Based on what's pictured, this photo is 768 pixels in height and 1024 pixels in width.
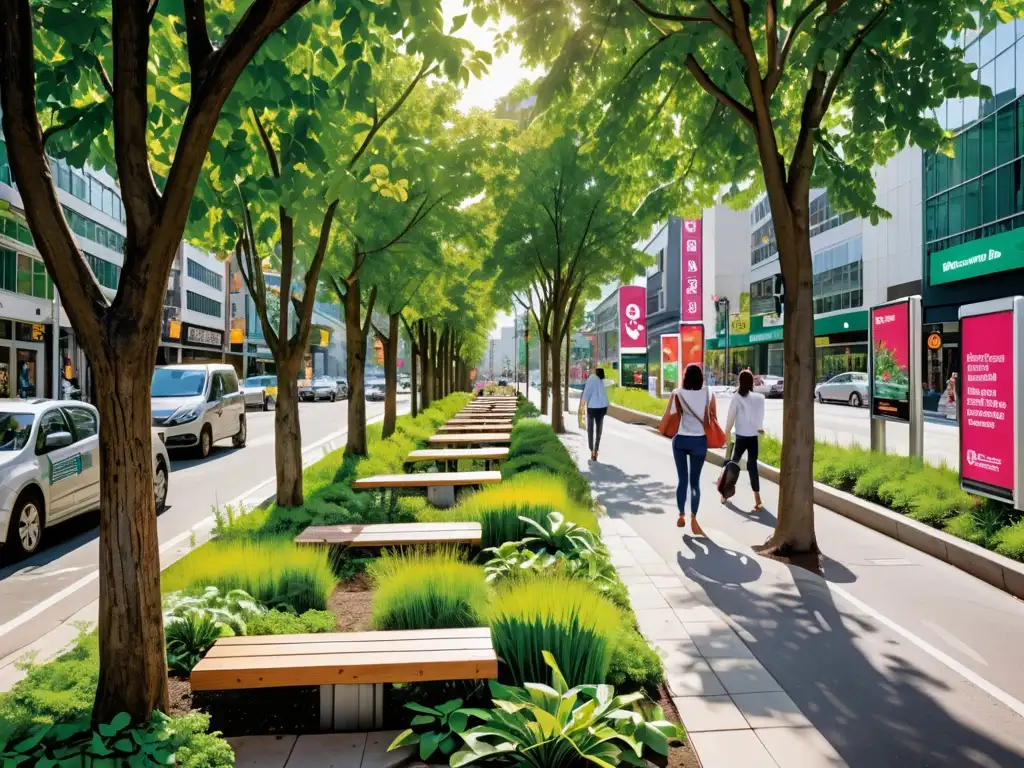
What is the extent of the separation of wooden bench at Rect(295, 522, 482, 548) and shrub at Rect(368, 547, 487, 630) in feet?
4.03

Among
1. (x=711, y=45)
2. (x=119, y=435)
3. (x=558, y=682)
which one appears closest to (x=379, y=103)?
(x=711, y=45)

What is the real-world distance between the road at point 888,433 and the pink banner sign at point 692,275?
3178 cm

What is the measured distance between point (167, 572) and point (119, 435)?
8.84 feet

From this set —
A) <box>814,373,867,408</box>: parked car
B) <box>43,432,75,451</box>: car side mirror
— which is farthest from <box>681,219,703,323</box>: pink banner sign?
<box>43,432,75,451</box>: car side mirror

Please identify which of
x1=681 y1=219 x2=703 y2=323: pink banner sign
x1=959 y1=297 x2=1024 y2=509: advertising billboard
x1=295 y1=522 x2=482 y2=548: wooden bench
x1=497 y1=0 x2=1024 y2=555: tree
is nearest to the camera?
x1=295 y1=522 x2=482 y2=548: wooden bench

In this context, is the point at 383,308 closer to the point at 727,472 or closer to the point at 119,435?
the point at 727,472

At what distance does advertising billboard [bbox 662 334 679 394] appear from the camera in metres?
34.4

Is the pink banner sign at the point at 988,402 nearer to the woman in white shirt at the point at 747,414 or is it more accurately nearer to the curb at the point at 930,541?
the curb at the point at 930,541

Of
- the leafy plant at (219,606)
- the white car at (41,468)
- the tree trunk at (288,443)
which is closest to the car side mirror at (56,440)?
the white car at (41,468)

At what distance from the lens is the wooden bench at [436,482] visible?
8.87 m

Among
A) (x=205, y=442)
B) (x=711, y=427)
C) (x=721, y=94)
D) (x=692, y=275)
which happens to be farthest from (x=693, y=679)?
(x=692, y=275)

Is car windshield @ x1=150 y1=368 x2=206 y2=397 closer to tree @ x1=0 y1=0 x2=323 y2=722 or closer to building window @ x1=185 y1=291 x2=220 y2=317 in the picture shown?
tree @ x1=0 y1=0 x2=323 y2=722

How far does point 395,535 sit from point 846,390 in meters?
36.9

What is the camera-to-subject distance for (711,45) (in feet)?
30.2
